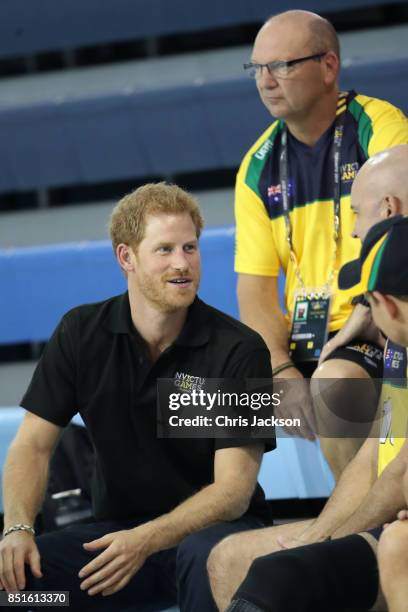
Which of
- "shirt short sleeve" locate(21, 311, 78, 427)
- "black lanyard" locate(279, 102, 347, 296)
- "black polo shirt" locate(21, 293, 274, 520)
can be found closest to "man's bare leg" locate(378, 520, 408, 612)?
"black polo shirt" locate(21, 293, 274, 520)

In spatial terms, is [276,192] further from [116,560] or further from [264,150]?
[116,560]

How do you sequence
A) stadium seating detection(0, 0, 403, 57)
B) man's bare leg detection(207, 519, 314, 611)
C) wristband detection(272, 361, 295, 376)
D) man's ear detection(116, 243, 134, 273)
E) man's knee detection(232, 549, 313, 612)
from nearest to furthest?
man's knee detection(232, 549, 313, 612)
man's bare leg detection(207, 519, 314, 611)
man's ear detection(116, 243, 134, 273)
wristband detection(272, 361, 295, 376)
stadium seating detection(0, 0, 403, 57)

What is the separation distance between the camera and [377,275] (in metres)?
1.24

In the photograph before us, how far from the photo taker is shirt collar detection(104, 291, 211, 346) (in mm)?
1861

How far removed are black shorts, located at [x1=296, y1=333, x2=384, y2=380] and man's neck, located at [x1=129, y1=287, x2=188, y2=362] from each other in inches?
14.8

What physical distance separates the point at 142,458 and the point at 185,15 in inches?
112

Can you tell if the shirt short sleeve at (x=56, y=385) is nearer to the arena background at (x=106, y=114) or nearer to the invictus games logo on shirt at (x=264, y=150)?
the invictus games logo on shirt at (x=264, y=150)

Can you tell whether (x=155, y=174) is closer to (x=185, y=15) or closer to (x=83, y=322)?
(x=185, y=15)

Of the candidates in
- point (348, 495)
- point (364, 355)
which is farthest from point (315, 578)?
point (364, 355)

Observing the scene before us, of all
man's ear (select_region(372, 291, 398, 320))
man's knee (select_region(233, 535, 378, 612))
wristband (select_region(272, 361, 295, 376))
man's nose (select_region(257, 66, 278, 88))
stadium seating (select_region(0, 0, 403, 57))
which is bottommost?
man's knee (select_region(233, 535, 378, 612))

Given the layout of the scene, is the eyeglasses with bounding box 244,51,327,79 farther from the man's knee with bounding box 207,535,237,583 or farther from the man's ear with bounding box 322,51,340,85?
the man's knee with bounding box 207,535,237,583

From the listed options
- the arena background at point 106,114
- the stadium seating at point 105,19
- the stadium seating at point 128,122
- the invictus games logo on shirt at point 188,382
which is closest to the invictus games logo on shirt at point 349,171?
the invictus games logo on shirt at point 188,382

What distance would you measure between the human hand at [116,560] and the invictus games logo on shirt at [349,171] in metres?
0.95

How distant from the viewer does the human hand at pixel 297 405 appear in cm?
213
